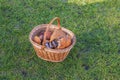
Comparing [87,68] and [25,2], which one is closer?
[87,68]

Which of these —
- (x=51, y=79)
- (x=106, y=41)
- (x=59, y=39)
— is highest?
(x=59, y=39)

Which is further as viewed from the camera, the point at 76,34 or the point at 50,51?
the point at 76,34

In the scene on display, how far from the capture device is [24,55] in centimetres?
289

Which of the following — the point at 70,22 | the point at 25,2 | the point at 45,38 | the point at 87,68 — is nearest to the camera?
the point at 45,38

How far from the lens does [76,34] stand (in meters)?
3.21

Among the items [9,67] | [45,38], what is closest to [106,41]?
[45,38]

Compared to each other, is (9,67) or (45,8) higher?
(45,8)

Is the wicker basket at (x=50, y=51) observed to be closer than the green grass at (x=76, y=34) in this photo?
Yes

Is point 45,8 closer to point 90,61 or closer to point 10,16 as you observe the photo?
point 10,16

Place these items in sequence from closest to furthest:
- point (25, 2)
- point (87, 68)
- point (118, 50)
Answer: point (87, 68) → point (118, 50) → point (25, 2)

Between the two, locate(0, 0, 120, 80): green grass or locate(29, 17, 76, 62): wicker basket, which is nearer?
locate(29, 17, 76, 62): wicker basket

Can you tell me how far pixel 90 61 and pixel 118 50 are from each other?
1.34ft

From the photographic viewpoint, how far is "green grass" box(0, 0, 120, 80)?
2736 millimetres

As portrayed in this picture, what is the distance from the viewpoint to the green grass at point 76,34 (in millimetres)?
2736
